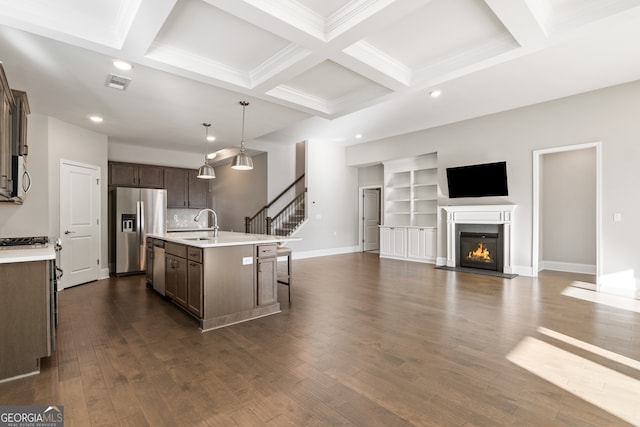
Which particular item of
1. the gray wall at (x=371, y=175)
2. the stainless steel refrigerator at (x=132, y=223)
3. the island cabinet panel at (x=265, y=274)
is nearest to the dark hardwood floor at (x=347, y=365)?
the island cabinet panel at (x=265, y=274)

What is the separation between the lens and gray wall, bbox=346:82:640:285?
4.81 m

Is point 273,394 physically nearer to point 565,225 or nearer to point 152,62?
point 152,62

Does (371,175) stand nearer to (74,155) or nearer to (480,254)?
(480,254)

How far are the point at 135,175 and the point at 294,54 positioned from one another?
547 cm

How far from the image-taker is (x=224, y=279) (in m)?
3.39

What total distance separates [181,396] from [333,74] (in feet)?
11.9

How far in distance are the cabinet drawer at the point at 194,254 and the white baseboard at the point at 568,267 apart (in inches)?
268

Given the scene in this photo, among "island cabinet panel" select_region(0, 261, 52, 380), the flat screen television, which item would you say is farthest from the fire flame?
"island cabinet panel" select_region(0, 261, 52, 380)

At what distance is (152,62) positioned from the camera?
317 centimetres

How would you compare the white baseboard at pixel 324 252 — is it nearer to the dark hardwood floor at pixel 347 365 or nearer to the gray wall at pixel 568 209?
the dark hardwood floor at pixel 347 365

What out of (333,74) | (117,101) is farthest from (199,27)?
(117,101)

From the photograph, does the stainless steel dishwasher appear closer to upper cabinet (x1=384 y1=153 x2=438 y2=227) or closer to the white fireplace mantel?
the white fireplace mantel

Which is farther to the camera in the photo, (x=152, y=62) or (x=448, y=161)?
(x=448, y=161)

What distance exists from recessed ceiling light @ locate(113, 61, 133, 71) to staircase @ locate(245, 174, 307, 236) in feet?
16.5
